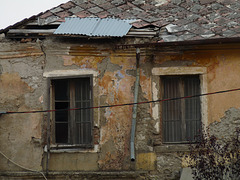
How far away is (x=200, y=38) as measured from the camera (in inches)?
388

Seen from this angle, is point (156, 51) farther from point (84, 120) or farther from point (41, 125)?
point (41, 125)

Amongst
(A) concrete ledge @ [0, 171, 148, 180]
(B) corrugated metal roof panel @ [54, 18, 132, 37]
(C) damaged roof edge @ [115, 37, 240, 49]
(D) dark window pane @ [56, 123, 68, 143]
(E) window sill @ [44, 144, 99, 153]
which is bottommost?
(A) concrete ledge @ [0, 171, 148, 180]

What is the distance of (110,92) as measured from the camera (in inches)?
405

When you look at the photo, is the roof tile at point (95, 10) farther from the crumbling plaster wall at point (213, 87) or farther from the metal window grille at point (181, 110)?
the metal window grille at point (181, 110)

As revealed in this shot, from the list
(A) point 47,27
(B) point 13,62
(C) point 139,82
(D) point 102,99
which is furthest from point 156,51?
(B) point 13,62

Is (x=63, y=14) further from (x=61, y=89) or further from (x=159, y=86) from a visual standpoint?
A: (x=159, y=86)

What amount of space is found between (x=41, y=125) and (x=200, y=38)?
3554 millimetres

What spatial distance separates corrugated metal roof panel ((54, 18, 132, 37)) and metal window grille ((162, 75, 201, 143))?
1319 millimetres

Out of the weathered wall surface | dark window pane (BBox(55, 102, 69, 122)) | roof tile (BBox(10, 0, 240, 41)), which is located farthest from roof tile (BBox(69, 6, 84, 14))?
dark window pane (BBox(55, 102, 69, 122))

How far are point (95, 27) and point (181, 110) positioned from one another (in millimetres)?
2373

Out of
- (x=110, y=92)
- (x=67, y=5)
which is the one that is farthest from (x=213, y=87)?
(x=67, y=5)

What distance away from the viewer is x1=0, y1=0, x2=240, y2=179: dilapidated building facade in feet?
33.0

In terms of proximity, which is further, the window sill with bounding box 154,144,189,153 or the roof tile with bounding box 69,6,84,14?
the roof tile with bounding box 69,6,84,14

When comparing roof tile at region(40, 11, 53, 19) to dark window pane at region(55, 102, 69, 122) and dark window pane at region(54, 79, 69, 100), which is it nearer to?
dark window pane at region(54, 79, 69, 100)
